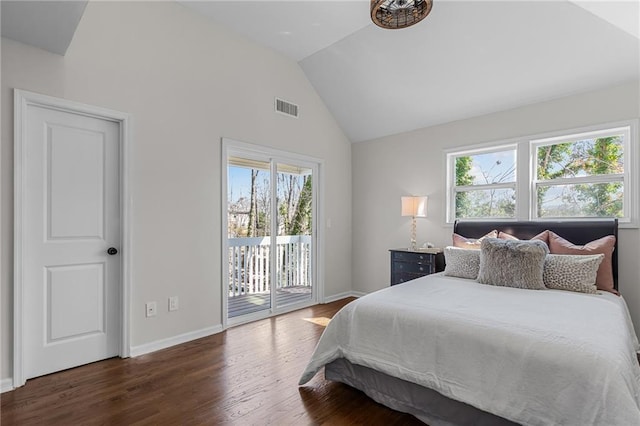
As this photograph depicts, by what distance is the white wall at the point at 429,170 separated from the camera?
3061 millimetres

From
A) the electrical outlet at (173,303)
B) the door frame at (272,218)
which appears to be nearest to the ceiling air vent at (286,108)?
the door frame at (272,218)

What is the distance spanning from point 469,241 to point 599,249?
1077 mm

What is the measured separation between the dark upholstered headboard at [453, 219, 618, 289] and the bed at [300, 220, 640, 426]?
65 cm

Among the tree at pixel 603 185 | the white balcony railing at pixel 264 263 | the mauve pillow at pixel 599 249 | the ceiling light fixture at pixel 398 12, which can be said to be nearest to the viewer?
the ceiling light fixture at pixel 398 12

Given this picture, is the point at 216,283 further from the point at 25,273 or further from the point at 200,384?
the point at 25,273

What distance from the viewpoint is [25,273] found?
2.42 metres

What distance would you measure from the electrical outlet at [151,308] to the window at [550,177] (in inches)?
137

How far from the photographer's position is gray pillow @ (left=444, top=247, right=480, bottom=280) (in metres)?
3.08

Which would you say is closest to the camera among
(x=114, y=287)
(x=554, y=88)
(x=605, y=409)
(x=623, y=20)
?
(x=605, y=409)

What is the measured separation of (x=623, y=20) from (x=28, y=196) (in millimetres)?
4691

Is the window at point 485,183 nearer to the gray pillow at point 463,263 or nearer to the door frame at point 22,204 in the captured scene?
the gray pillow at point 463,263

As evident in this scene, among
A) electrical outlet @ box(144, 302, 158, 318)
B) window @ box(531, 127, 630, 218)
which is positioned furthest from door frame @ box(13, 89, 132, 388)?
window @ box(531, 127, 630, 218)

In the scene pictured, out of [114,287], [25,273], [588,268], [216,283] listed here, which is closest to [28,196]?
[25,273]

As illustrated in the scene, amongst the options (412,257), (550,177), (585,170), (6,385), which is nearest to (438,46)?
(550,177)
